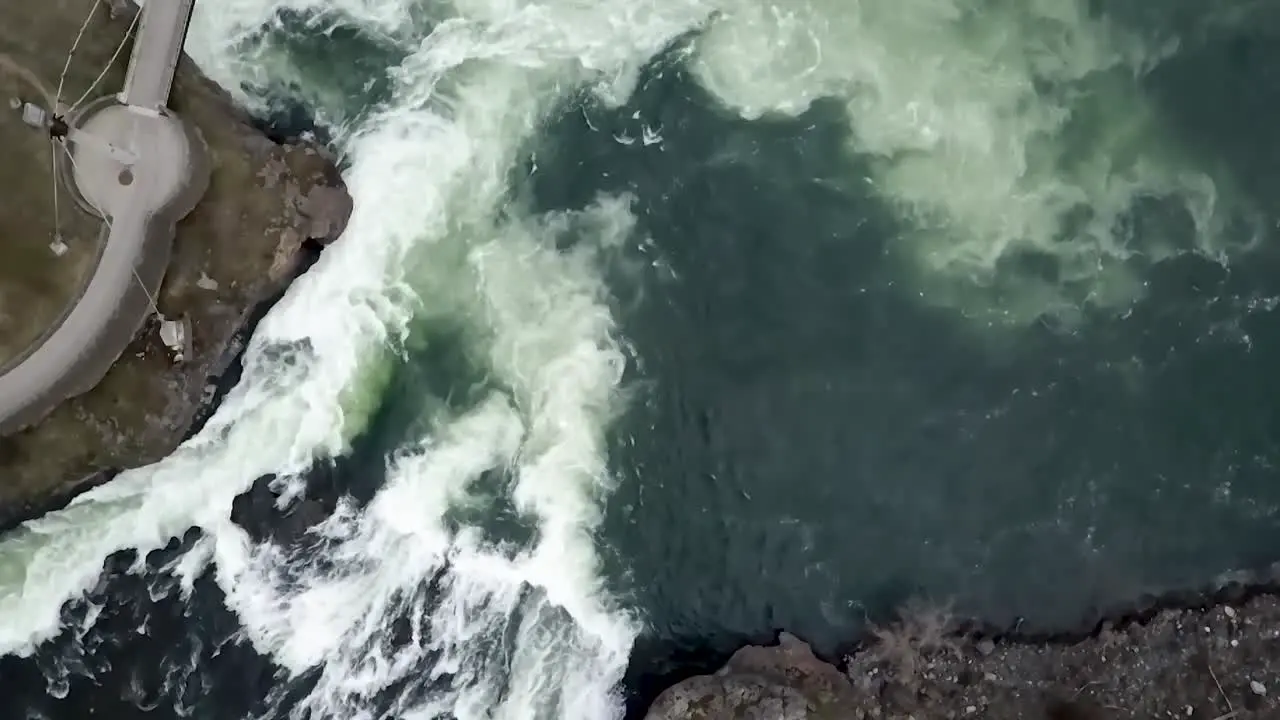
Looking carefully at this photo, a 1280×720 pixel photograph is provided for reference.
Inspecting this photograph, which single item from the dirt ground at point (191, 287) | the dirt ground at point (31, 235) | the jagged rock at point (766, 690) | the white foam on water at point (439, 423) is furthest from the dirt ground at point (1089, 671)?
the dirt ground at point (31, 235)

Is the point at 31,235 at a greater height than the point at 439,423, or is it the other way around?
the point at 31,235

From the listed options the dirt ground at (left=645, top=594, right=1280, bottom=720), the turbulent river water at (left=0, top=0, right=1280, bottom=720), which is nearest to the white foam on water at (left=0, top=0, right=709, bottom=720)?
the turbulent river water at (left=0, top=0, right=1280, bottom=720)

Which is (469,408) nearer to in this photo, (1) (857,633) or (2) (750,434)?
(2) (750,434)

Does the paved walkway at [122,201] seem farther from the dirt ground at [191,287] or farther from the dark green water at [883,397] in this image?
the dark green water at [883,397]

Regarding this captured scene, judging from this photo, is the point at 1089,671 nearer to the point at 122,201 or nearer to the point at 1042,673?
the point at 1042,673

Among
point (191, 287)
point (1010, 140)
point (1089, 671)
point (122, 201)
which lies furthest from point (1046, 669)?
point (122, 201)

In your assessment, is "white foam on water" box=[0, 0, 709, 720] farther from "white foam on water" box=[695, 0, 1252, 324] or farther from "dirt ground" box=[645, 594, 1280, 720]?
"white foam on water" box=[695, 0, 1252, 324]
